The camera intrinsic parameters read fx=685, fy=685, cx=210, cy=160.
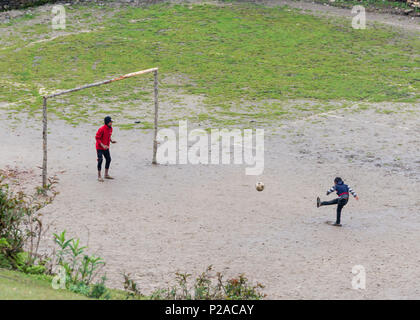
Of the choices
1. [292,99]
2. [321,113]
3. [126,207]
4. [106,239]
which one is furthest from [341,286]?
[292,99]

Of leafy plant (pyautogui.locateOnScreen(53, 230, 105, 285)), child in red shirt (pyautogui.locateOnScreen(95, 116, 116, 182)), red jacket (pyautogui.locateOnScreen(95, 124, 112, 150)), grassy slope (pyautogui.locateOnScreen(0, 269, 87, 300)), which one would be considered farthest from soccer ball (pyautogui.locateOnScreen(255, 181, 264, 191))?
grassy slope (pyautogui.locateOnScreen(0, 269, 87, 300))

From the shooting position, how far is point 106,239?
14172mm

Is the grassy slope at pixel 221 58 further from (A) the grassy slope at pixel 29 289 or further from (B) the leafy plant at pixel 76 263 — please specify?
(A) the grassy slope at pixel 29 289

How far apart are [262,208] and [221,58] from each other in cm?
1592

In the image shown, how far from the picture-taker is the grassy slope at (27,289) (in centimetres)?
848

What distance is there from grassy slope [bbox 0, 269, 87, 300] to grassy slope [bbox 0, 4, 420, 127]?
14.6 meters

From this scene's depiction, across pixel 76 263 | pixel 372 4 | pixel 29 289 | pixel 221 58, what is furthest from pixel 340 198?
pixel 372 4

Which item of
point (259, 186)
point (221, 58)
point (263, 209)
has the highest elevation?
point (221, 58)

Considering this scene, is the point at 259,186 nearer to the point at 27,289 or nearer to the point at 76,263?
the point at 76,263

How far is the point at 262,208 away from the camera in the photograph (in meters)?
16.4

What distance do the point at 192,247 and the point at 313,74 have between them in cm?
1705

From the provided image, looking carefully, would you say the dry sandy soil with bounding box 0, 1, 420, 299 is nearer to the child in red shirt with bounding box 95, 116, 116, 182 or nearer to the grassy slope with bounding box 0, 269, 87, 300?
the child in red shirt with bounding box 95, 116, 116, 182

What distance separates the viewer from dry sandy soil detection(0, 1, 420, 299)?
42.2ft
